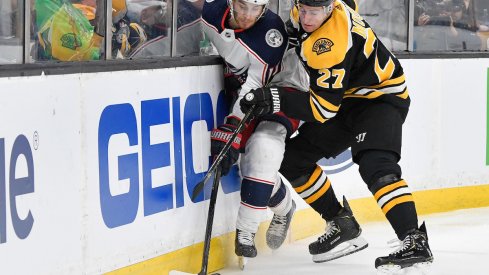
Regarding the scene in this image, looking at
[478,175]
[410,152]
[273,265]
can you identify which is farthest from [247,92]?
[478,175]

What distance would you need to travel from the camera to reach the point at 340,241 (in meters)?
4.72

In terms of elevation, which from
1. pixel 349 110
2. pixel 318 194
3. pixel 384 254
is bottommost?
pixel 384 254

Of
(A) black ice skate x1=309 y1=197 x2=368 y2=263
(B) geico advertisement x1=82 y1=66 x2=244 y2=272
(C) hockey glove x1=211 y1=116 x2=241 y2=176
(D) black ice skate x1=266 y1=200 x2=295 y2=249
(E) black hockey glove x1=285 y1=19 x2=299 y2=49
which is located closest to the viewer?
(B) geico advertisement x1=82 y1=66 x2=244 y2=272

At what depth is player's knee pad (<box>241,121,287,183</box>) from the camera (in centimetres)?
445

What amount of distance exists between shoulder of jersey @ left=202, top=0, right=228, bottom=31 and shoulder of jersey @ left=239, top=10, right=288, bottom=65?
4.7 inches

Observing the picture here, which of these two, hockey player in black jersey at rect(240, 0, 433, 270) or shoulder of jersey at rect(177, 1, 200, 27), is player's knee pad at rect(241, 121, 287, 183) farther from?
shoulder of jersey at rect(177, 1, 200, 27)

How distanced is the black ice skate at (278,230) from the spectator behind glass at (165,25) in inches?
30.8

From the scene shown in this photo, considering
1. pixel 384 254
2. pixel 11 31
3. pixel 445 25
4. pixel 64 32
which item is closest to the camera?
pixel 11 31

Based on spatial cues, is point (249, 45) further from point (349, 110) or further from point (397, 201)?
point (397, 201)

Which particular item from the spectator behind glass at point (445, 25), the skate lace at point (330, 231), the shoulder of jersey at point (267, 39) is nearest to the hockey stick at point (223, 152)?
the shoulder of jersey at point (267, 39)

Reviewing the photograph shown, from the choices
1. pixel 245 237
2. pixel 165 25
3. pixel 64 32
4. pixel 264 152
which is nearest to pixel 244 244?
pixel 245 237

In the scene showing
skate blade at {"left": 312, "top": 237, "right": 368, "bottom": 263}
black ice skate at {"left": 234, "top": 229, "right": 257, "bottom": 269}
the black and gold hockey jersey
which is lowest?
skate blade at {"left": 312, "top": 237, "right": 368, "bottom": 263}

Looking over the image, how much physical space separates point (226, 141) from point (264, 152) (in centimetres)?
15

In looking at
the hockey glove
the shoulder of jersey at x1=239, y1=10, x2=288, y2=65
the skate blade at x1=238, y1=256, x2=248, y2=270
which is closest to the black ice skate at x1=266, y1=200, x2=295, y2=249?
the skate blade at x1=238, y1=256, x2=248, y2=270
